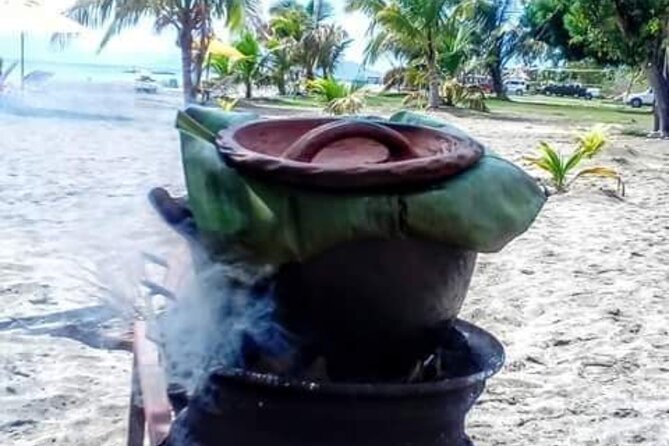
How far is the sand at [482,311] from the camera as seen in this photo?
1.94 m

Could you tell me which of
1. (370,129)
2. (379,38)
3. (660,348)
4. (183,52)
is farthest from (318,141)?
(379,38)

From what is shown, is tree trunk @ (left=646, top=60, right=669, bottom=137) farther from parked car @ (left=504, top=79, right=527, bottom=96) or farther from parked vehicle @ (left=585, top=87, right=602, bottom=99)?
parked vehicle @ (left=585, top=87, right=602, bottom=99)

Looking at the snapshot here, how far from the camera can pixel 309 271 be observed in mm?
1239

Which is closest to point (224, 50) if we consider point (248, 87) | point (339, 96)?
point (248, 87)

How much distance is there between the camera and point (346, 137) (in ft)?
4.33

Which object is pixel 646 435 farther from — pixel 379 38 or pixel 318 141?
pixel 379 38

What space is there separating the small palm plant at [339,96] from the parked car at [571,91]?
27.4 metres

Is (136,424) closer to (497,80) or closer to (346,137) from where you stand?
(346,137)

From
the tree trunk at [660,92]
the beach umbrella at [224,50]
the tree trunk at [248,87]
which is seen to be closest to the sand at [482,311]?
the tree trunk at [660,92]

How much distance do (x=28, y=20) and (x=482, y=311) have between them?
1204cm

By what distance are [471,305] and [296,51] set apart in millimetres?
24290

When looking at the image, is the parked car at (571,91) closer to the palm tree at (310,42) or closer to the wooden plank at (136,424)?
the palm tree at (310,42)

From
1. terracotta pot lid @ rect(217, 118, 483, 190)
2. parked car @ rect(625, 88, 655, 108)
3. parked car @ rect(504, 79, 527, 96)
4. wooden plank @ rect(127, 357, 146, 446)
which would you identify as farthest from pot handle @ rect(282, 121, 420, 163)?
parked car @ rect(504, 79, 527, 96)

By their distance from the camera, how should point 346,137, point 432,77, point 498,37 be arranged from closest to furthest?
point 346,137, point 432,77, point 498,37
